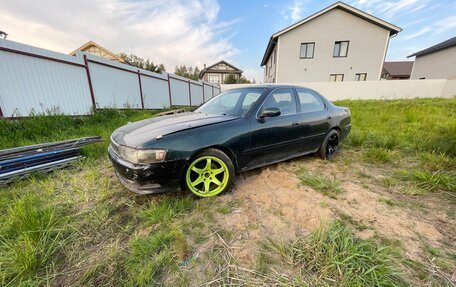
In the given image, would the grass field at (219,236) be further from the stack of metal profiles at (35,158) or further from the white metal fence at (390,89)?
the white metal fence at (390,89)

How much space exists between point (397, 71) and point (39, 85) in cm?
4747

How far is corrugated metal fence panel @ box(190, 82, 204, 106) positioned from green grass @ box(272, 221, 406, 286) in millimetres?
14542

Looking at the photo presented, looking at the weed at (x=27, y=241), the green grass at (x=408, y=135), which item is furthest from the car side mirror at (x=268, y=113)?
the green grass at (x=408, y=135)

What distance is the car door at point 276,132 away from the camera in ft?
9.10

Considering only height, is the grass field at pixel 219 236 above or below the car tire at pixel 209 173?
below

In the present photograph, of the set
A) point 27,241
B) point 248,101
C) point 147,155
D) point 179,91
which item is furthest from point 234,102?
point 179,91

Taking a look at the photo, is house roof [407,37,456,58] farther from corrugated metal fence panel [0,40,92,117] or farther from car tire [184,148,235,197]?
corrugated metal fence panel [0,40,92,117]

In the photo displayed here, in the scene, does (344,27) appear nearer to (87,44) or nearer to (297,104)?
(297,104)

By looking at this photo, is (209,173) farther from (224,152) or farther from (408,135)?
(408,135)

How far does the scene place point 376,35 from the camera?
59.0ft

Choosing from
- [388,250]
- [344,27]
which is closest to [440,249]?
[388,250]

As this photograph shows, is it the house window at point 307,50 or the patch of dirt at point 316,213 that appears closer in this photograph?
the patch of dirt at point 316,213

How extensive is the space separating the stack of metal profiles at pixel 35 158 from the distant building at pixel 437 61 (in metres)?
28.7

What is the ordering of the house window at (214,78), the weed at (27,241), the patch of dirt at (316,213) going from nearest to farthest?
the weed at (27,241), the patch of dirt at (316,213), the house window at (214,78)
